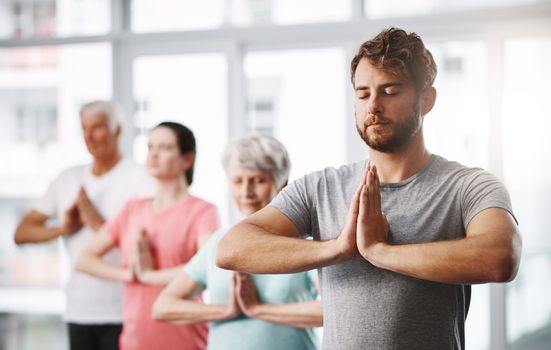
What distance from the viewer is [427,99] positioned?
147 cm

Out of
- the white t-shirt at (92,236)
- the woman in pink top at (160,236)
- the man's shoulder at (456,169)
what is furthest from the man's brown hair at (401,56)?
the white t-shirt at (92,236)

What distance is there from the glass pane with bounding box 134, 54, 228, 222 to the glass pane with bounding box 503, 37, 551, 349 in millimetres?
1540

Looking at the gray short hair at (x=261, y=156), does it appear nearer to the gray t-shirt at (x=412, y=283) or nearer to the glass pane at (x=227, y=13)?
the gray t-shirt at (x=412, y=283)

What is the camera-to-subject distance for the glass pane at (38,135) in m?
4.44

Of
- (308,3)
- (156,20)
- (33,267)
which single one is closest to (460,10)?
(308,3)

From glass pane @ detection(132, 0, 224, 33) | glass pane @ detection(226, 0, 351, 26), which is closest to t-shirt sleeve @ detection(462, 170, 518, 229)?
glass pane @ detection(226, 0, 351, 26)

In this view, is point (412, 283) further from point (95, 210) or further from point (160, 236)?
point (95, 210)

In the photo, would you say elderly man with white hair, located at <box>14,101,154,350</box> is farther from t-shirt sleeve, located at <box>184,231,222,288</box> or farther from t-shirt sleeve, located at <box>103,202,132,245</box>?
t-shirt sleeve, located at <box>184,231,222,288</box>

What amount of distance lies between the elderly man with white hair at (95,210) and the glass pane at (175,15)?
4.31 feet

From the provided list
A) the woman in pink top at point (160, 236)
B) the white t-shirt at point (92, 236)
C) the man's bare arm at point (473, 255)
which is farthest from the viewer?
the white t-shirt at point (92, 236)

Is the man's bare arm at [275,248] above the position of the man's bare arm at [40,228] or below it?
above

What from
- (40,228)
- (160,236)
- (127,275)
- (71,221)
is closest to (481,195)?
(160,236)

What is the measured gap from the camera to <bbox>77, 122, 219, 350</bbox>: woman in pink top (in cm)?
243

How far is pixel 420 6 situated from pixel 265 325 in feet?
7.98
